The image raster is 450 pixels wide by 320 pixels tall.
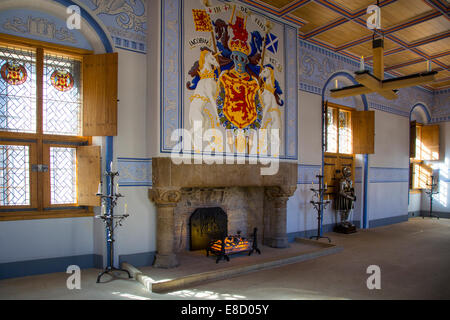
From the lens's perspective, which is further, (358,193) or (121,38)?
(358,193)

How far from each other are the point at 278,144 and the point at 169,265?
9.54 feet

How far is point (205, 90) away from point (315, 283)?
3238 millimetres

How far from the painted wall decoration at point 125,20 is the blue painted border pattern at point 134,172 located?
5.47ft

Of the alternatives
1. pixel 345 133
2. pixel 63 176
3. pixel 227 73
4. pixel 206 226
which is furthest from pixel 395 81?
pixel 63 176

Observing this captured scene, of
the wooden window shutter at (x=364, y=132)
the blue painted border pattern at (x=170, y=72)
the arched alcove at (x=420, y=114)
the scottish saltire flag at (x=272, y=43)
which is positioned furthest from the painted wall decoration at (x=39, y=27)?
the arched alcove at (x=420, y=114)

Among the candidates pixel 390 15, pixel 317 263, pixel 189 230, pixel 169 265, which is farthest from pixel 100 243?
pixel 390 15

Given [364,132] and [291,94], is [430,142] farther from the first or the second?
[291,94]

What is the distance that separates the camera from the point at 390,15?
19.6 ft

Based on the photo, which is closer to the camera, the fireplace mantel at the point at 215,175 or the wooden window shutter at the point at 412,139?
the fireplace mantel at the point at 215,175

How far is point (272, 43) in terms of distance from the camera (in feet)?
19.2

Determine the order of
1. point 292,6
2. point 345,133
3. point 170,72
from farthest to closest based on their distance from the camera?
1. point 345,133
2. point 292,6
3. point 170,72

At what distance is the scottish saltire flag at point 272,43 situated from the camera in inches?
228

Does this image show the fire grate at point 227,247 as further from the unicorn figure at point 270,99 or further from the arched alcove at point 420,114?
the arched alcove at point 420,114
